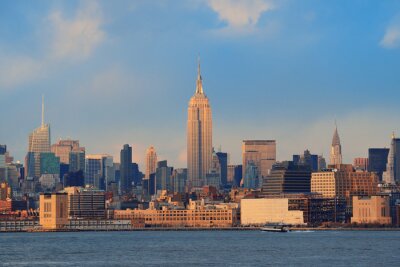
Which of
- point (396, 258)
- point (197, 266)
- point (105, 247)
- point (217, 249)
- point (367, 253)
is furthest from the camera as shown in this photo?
point (105, 247)

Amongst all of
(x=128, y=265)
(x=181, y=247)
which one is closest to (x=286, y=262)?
(x=128, y=265)

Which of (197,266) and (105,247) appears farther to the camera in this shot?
(105,247)

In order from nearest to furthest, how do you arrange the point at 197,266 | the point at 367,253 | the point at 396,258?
the point at 197,266
the point at 396,258
the point at 367,253

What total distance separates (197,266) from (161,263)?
7441mm

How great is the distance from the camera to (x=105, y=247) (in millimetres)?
199375

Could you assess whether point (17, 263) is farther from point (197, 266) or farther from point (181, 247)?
point (181, 247)

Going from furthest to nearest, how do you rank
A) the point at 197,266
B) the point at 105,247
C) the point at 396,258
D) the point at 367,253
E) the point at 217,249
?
the point at 105,247, the point at 217,249, the point at 367,253, the point at 396,258, the point at 197,266

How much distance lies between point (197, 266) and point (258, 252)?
96.6ft

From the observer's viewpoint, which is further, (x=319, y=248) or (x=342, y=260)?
(x=319, y=248)

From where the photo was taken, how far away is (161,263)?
503 feet

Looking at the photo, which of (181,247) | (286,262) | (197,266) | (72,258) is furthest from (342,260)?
(181,247)

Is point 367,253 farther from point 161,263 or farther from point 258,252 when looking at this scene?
point 161,263

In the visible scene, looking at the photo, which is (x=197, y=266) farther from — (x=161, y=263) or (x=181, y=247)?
(x=181, y=247)

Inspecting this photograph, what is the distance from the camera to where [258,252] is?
576ft
